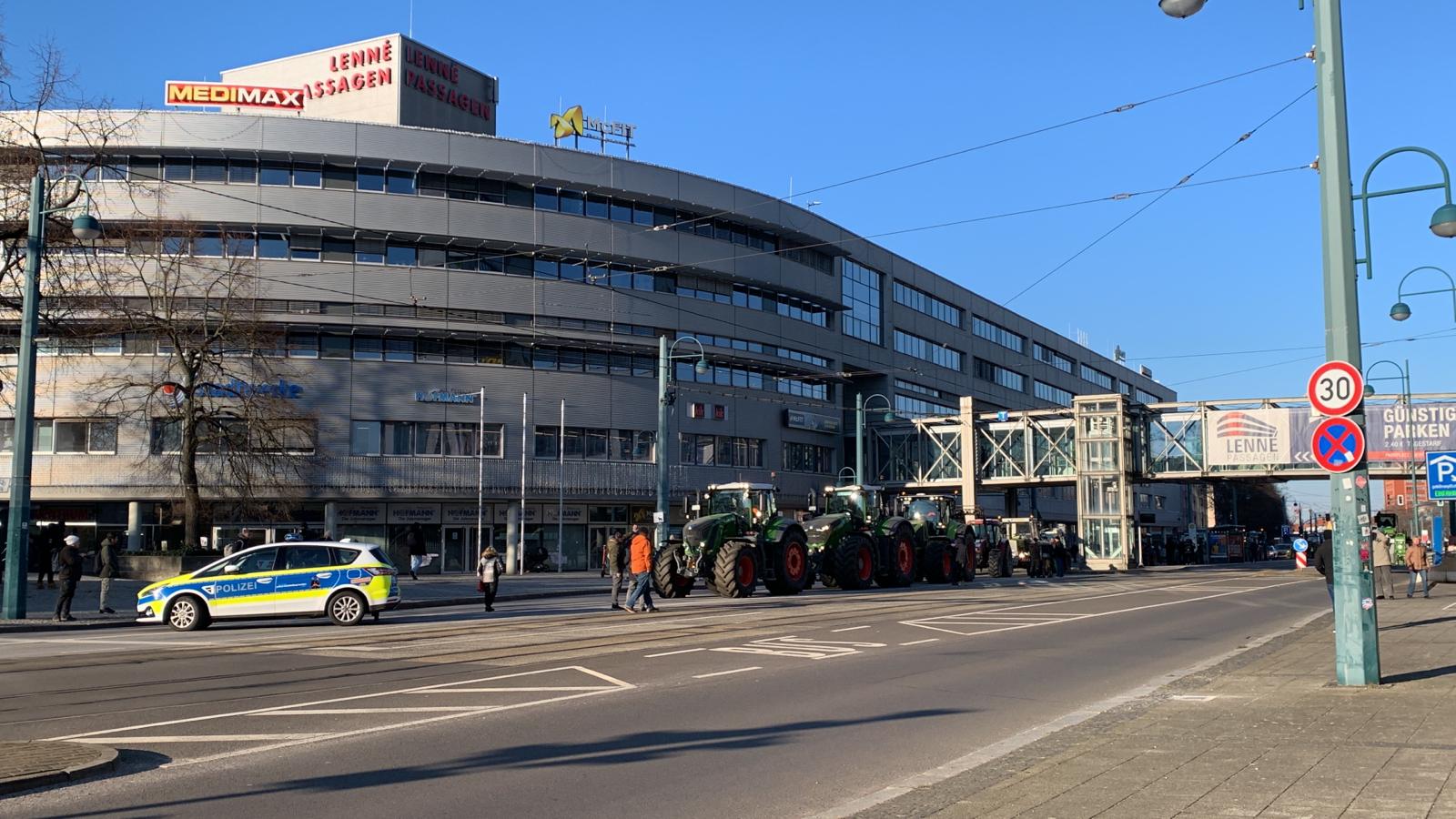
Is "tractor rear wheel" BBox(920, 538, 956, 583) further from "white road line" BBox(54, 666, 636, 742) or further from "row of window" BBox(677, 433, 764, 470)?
"white road line" BBox(54, 666, 636, 742)

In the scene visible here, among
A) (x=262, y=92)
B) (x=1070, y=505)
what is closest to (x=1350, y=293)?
(x=262, y=92)

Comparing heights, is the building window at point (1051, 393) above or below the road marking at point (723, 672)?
above

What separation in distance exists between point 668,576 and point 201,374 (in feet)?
62.5

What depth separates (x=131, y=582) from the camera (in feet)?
113

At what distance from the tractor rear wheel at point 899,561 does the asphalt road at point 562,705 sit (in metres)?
11.7

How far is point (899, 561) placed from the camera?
34344 millimetres

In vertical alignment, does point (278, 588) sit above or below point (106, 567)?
below

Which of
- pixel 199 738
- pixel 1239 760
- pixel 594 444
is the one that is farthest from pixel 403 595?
pixel 1239 760

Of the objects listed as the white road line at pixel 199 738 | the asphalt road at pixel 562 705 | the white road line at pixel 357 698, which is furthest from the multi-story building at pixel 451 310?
the white road line at pixel 199 738

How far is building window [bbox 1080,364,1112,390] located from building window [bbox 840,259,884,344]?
142 feet

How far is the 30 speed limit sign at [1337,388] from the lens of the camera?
11234 mm

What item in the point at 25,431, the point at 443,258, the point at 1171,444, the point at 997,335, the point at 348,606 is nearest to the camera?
the point at 348,606

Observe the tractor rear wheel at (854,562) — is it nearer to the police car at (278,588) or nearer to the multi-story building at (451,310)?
the police car at (278,588)

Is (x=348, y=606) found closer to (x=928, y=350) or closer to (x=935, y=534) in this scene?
(x=935, y=534)
